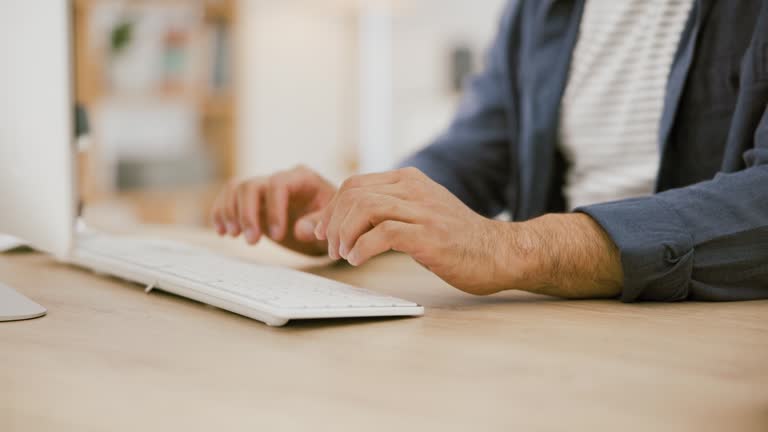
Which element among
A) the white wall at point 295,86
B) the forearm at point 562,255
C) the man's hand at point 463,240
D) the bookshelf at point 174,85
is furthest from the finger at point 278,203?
the white wall at point 295,86

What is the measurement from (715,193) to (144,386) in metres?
0.49

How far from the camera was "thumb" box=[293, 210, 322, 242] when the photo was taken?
92 cm

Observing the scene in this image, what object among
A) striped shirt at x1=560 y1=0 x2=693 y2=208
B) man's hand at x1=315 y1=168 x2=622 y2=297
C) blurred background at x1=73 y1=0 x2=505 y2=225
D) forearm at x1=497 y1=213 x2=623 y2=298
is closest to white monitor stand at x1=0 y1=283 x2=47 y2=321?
man's hand at x1=315 y1=168 x2=622 y2=297

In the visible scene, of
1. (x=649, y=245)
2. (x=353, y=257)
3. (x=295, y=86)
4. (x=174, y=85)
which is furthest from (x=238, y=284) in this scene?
(x=295, y=86)

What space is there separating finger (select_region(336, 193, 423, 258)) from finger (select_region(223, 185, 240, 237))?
333mm

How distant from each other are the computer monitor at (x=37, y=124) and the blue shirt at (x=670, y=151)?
46 cm

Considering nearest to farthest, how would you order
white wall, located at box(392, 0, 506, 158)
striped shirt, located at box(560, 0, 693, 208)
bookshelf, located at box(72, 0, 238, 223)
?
striped shirt, located at box(560, 0, 693, 208) < bookshelf, located at box(72, 0, 238, 223) < white wall, located at box(392, 0, 506, 158)

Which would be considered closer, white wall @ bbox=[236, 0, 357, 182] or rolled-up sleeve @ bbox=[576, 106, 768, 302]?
rolled-up sleeve @ bbox=[576, 106, 768, 302]

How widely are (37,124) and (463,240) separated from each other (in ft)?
1.33

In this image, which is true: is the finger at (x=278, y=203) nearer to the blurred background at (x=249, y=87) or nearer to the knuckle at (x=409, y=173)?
the knuckle at (x=409, y=173)

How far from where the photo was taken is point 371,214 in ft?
2.11

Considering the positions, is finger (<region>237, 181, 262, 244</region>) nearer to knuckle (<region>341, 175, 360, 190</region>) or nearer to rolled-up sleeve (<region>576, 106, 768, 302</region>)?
knuckle (<region>341, 175, 360, 190</region>)

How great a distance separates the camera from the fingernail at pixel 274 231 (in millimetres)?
946

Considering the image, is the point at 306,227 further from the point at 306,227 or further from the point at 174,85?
the point at 174,85
